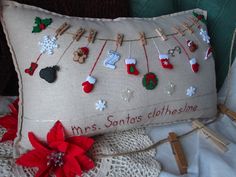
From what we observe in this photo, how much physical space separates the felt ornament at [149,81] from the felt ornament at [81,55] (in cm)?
13

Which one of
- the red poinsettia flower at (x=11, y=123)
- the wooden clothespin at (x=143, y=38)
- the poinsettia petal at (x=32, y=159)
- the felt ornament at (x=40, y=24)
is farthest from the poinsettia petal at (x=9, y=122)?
the wooden clothespin at (x=143, y=38)

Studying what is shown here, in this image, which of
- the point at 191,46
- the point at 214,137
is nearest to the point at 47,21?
the point at 191,46

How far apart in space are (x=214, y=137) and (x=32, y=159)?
42cm

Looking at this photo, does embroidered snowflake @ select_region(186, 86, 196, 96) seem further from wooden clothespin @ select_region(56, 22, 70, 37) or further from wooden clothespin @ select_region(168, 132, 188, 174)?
wooden clothespin @ select_region(56, 22, 70, 37)

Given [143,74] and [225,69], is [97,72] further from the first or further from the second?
[225,69]

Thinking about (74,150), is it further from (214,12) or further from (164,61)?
(214,12)

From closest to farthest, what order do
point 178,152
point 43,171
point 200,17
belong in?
point 43,171 < point 178,152 < point 200,17

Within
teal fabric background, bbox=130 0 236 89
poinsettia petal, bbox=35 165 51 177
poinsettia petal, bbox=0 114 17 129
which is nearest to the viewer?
poinsettia petal, bbox=35 165 51 177

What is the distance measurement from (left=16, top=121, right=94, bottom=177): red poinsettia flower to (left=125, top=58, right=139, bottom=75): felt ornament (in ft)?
0.56

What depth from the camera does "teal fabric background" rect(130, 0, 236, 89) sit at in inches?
33.4

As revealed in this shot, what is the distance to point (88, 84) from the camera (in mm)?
632

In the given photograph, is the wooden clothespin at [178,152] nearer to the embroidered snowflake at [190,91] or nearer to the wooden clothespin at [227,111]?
the embroidered snowflake at [190,91]

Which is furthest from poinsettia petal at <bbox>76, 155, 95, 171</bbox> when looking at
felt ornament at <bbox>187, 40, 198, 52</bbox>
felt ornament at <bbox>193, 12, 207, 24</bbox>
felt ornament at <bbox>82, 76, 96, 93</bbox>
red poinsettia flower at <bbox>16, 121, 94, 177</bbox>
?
felt ornament at <bbox>193, 12, 207, 24</bbox>

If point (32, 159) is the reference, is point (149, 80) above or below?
above
